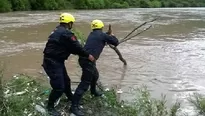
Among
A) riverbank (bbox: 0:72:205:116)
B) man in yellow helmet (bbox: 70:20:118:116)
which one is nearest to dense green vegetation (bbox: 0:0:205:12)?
riverbank (bbox: 0:72:205:116)

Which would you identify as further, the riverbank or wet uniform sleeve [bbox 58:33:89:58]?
wet uniform sleeve [bbox 58:33:89:58]

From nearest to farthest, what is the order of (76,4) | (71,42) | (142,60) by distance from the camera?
(71,42) < (142,60) < (76,4)

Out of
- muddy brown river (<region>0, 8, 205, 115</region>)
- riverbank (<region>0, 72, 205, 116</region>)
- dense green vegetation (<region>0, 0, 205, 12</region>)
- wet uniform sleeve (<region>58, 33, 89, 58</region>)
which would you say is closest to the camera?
riverbank (<region>0, 72, 205, 116</region>)

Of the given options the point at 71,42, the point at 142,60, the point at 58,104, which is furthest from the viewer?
the point at 142,60

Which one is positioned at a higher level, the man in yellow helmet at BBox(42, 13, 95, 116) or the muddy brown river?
the man in yellow helmet at BBox(42, 13, 95, 116)

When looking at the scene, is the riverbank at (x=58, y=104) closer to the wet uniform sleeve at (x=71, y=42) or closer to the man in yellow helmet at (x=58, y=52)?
the man in yellow helmet at (x=58, y=52)

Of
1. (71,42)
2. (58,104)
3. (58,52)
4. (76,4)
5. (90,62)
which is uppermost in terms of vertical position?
(71,42)

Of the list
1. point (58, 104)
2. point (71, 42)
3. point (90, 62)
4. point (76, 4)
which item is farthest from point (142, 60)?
point (76, 4)

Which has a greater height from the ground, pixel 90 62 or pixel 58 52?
pixel 58 52

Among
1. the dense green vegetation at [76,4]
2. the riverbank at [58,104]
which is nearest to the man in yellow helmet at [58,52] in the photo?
the riverbank at [58,104]

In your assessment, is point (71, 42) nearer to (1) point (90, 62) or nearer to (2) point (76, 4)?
(1) point (90, 62)

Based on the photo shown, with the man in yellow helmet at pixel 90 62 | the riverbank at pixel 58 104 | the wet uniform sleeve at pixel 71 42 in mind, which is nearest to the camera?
the riverbank at pixel 58 104

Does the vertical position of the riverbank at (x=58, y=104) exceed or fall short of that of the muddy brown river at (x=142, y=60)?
it exceeds it

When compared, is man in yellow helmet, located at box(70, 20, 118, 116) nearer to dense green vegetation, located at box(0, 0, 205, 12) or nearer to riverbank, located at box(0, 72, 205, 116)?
riverbank, located at box(0, 72, 205, 116)
